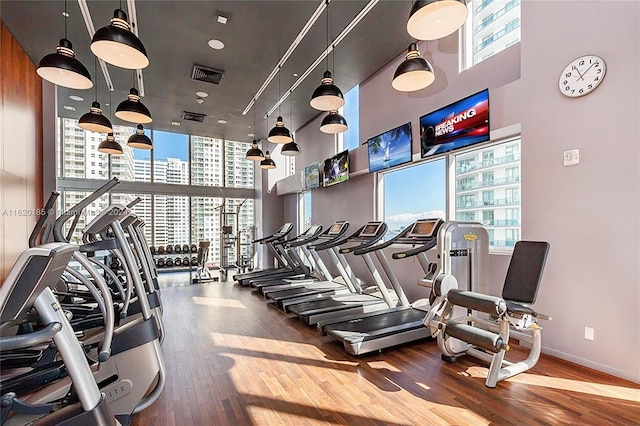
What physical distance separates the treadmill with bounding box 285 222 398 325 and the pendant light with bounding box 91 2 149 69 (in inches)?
133

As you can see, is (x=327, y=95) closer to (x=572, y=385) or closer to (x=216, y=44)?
A: (x=216, y=44)

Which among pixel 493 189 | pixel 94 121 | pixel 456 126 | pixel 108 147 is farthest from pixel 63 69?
pixel 493 189

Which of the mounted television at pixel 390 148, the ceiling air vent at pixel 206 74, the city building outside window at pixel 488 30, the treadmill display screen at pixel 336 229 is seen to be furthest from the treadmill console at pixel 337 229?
the ceiling air vent at pixel 206 74

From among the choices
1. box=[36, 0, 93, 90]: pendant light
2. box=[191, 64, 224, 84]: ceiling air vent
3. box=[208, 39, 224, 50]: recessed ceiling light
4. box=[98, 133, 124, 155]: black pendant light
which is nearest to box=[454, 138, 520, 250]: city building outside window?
box=[208, 39, 224, 50]: recessed ceiling light

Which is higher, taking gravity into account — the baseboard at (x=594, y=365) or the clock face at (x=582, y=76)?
the clock face at (x=582, y=76)

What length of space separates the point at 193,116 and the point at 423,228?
706 cm

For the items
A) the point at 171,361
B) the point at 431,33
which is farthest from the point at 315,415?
the point at 431,33

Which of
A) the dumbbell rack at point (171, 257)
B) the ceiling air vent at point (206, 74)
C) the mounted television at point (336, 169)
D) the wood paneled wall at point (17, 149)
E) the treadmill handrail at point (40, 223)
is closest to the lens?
the treadmill handrail at point (40, 223)

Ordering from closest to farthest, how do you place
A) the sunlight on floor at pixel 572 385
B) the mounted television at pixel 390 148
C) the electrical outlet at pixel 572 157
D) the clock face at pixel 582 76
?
the sunlight on floor at pixel 572 385
the clock face at pixel 582 76
the electrical outlet at pixel 572 157
the mounted television at pixel 390 148

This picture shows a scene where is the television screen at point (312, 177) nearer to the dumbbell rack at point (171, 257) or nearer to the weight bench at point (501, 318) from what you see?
the dumbbell rack at point (171, 257)

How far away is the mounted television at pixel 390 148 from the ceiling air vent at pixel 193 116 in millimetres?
4836

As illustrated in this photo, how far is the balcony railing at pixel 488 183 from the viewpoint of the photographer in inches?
167

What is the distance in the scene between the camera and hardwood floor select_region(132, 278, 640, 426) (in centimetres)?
239

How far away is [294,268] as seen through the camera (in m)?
8.17
